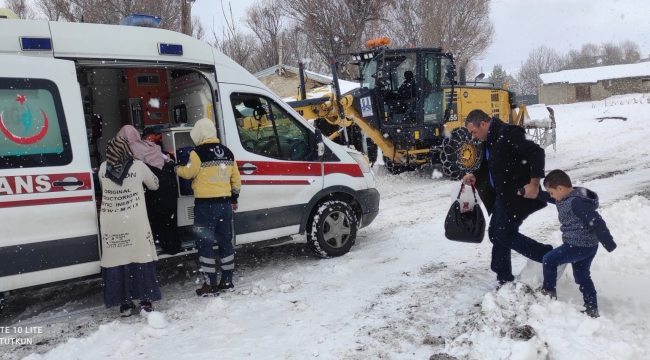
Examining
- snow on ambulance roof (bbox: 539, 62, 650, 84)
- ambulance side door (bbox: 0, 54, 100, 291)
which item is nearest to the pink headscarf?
ambulance side door (bbox: 0, 54, 100, 291)

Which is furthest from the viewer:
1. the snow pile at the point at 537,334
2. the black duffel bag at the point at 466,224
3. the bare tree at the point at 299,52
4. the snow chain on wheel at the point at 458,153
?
the bare tree at the point at 299,52

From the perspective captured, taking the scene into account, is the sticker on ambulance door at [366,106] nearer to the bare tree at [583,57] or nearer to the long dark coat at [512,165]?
the long dark coat at [512,165]

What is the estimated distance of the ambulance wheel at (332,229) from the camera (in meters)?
5.91

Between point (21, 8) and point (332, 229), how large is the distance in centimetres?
2834

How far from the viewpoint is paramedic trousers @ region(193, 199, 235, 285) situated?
16.2ft

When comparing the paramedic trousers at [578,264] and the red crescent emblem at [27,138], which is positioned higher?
the red crescent emblem at [27,138]

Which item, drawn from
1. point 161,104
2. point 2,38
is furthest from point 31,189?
point 161,104

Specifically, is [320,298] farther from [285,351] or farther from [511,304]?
[511,304]

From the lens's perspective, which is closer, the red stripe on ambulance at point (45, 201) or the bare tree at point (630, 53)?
the red stripe on ambulance at point (45, 201)

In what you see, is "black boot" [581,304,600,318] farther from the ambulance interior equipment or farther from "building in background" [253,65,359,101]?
"building in background" [253,65,359,101]

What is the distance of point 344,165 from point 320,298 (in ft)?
6.32

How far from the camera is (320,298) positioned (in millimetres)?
4809

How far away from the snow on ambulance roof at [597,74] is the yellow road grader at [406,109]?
150ft

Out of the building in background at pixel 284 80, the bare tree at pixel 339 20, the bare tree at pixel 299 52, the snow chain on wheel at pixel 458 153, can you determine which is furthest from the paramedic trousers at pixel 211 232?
the bare tree at pixel 299 52
